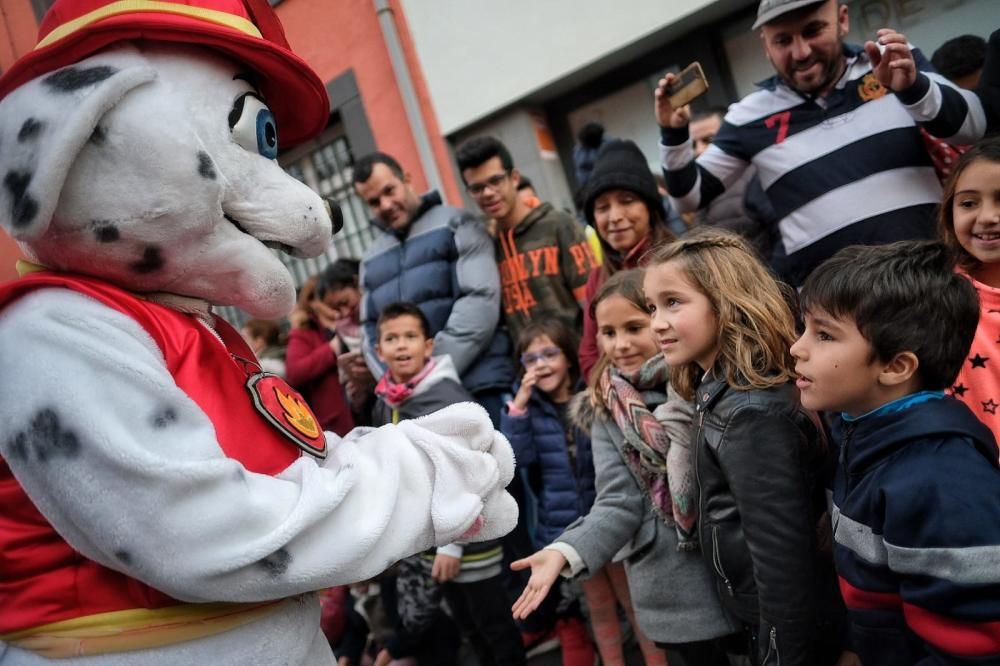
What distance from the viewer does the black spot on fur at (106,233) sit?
3.79ft

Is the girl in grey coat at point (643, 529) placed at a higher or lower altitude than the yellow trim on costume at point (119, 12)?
lower

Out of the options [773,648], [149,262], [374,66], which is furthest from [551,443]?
[374,66]

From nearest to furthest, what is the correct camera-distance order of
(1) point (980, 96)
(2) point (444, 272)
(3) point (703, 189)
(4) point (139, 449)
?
(4) point (139, 449) → (1) point (980, 96) → (3) point (703, 189) → (2) point (444, 272)

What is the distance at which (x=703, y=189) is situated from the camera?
2688 millimetres

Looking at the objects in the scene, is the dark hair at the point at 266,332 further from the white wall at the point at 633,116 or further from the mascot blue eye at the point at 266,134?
the mascot blue eye at the point at 266,134

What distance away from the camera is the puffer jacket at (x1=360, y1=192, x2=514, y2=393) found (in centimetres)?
318

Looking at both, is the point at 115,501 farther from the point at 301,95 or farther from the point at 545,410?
the point at 545,410

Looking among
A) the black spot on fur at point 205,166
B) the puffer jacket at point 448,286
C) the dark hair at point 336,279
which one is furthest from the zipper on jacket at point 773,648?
the dark hair at point 336,279

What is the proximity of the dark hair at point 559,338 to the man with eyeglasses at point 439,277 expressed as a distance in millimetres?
271

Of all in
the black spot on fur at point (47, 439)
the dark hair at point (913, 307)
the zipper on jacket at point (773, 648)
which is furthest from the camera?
the zipper on jacket at point (773, 648)

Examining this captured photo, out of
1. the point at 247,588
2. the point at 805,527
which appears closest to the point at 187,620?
the point at 247,588

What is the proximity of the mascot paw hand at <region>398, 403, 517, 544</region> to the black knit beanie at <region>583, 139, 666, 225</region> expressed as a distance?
1.66 m

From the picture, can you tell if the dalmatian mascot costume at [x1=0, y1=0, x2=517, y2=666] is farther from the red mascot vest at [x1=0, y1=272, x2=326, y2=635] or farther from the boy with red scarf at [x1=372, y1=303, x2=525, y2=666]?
the boy with red scarf at [x1=372, y1=303, x2=525, y2=666]

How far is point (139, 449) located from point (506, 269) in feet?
8.16
